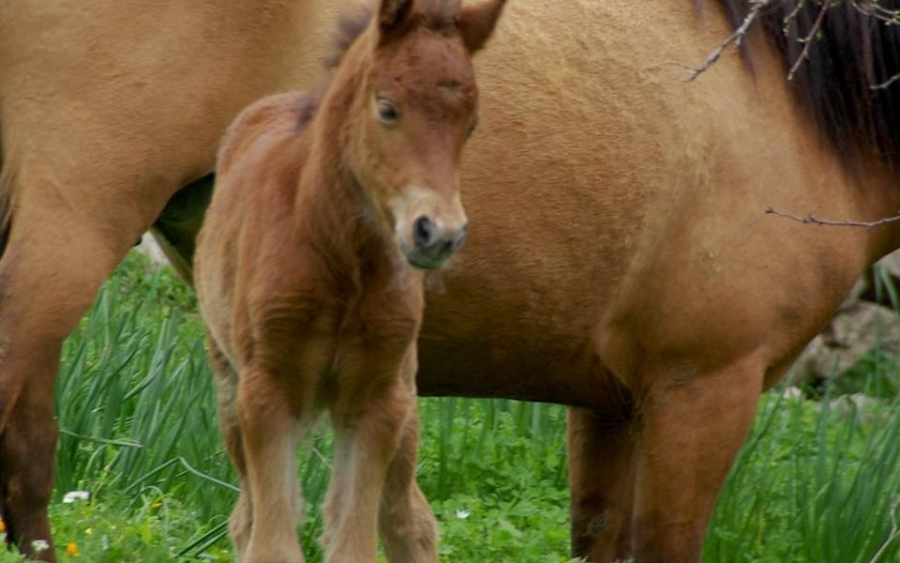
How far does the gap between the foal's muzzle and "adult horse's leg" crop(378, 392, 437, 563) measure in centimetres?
85

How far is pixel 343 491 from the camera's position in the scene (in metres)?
3.84

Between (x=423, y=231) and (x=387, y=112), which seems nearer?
(x=423, y=231)

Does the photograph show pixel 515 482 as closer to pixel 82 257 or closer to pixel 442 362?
pixel 442 362

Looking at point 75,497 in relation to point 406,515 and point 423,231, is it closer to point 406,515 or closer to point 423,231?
point 406,515

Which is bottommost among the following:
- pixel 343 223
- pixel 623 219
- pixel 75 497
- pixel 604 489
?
pixel 75 497

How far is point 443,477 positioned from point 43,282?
2083mm

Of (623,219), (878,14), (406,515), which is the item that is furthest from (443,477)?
(878,14)

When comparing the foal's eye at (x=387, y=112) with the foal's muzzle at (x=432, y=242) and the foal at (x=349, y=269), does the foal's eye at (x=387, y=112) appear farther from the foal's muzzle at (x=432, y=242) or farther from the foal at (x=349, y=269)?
the foal's muzzle at (x=432, y=242)

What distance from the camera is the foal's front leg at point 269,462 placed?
3.68 m

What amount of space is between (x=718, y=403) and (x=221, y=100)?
5.53 feet

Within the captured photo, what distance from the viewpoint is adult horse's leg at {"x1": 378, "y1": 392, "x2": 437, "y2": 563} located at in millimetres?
4105

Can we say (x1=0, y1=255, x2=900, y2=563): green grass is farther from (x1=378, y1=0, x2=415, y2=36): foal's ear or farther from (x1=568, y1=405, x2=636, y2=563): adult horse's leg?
(x1=378, y1=0, x2=415, y2=36): foal's ear

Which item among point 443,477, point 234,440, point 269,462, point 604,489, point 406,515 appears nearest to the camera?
point 269,462

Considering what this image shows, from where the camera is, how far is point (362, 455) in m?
3.76
